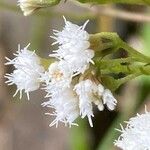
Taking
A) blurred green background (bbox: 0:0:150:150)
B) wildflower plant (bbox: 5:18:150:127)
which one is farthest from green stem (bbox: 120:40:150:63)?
blurred green background (bbox: 0:0:150:150)

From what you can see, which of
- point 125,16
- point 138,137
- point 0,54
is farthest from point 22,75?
point 0,54

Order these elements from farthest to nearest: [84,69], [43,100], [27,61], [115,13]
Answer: [43,100] → [115,13] → [27,61] → [84,69]

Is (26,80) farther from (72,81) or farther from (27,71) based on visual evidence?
(72,81)

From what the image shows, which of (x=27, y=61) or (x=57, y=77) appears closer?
(x=57, y=77)

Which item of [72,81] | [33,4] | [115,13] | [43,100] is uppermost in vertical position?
[33,4]

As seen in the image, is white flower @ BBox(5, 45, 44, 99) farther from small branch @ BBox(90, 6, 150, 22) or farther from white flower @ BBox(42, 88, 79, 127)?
small branch @ BBox(90, 6, 150, 22)

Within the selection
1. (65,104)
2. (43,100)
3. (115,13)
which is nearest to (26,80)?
(65,104)
